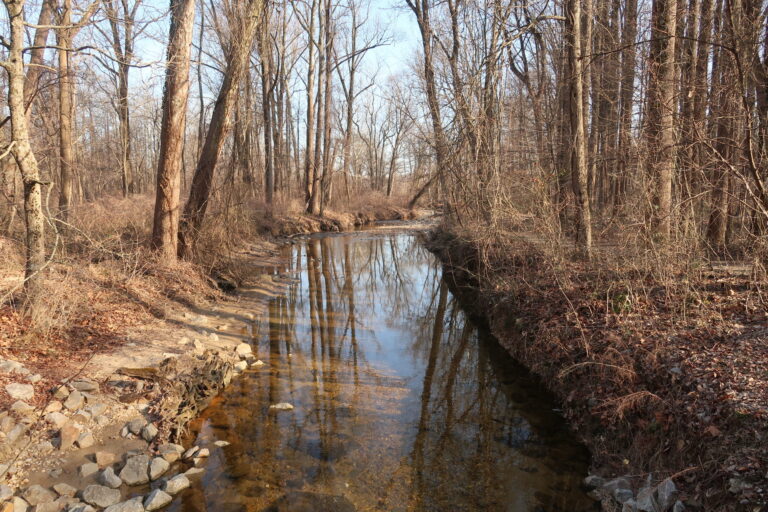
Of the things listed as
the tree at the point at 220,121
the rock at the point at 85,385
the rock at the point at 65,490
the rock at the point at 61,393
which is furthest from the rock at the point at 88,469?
the tree at the point at 220,121

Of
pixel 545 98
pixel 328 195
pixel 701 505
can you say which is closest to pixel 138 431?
pixel 701 505

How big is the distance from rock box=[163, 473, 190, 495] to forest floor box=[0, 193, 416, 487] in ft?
3.10

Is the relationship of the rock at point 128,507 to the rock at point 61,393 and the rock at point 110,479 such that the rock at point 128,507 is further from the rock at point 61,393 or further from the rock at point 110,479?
the rock at point 61,393

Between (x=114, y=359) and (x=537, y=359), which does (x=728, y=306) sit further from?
(x=114, y=359)

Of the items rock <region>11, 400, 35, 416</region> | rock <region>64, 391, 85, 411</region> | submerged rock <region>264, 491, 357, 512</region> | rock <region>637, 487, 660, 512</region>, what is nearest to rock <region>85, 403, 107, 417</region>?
rock <region>64, 391, 85, 411</region>

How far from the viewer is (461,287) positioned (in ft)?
43.1

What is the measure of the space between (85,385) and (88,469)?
1370mm

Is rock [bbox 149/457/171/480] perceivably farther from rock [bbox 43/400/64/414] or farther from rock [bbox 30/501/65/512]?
rock [bbox 43/400/64/414]

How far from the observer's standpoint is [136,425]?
527 centimetres

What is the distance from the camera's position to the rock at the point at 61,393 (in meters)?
5.24

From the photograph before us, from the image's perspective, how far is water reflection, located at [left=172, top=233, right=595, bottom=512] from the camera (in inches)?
181

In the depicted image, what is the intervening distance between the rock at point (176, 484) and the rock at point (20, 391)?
1875mm

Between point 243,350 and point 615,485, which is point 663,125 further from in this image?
point 243,350

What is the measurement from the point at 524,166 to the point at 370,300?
214 inches
